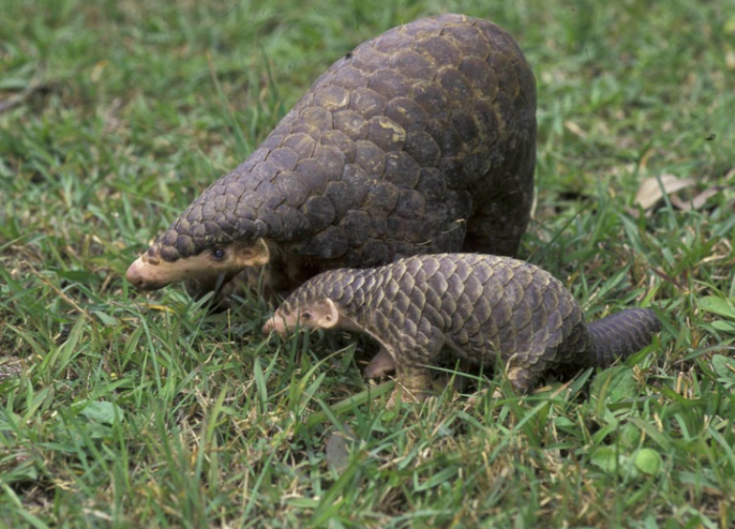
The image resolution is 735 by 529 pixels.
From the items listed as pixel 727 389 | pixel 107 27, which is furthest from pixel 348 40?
pixel 727 389

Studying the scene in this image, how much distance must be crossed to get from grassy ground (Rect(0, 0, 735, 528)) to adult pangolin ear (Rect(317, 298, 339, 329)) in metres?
0.14

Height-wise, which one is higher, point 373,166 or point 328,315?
point 373,166

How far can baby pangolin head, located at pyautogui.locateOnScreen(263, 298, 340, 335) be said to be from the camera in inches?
123

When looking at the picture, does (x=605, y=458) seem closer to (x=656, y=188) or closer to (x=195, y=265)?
(x=195, y=265)

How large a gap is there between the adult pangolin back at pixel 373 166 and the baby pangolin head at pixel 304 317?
177 mm

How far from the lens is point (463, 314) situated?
9.86 ft

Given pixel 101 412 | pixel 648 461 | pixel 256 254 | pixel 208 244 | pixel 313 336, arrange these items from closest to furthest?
pixel 648 461
pixel 101 412
pixel 208 244
pixel 256 254
pixel 313 336

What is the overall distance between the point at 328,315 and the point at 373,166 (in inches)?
20.3

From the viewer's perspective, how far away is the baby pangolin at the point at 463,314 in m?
3.01

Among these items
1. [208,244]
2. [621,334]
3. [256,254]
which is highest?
[208,244]

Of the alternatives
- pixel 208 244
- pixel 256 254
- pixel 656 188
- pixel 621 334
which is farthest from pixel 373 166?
pixel 656 188

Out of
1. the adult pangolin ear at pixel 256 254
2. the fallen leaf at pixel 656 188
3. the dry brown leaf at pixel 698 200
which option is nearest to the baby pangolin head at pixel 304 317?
the adult pangolin ear at pixel 256 254

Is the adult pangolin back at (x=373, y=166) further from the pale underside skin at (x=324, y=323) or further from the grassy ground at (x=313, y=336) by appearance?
the grassy ground at (x=313, y=336)

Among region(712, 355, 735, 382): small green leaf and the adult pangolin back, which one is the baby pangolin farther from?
region(712, 355, 735, 382): small green leaf
